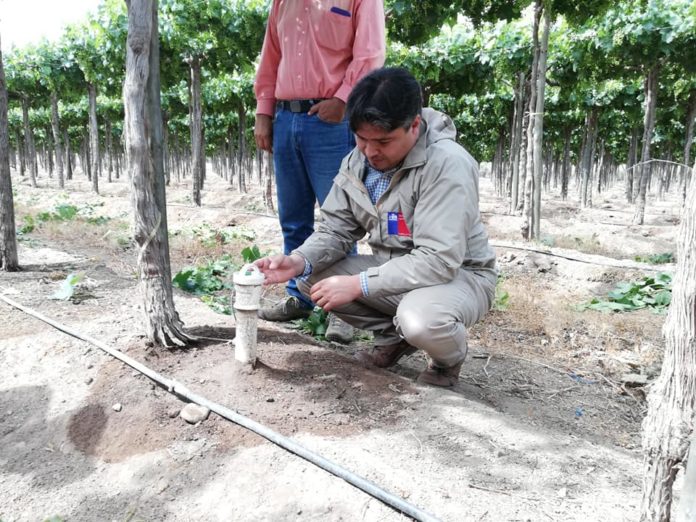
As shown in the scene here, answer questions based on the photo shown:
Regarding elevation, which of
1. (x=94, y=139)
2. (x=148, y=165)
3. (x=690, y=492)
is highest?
(x=94, y=139)

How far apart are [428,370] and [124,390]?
4.21 feet

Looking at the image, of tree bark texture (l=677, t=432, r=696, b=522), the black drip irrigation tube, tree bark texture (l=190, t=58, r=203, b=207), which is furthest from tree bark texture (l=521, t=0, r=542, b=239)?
tree bark texture (l=190, t=58, r=203, b=207)

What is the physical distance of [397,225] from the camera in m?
2.29

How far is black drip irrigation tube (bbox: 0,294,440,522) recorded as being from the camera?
1389 mm

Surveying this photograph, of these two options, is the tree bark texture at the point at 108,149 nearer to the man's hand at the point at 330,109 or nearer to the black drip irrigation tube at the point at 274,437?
the man's hand at the point at 330,109

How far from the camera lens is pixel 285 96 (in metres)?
2.80

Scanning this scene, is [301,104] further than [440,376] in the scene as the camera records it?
Yes

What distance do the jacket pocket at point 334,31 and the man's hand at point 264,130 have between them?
21.9 inches

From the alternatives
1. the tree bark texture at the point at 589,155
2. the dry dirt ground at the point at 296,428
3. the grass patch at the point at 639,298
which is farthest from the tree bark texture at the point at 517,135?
the dry dirt ground at the point at 296,428

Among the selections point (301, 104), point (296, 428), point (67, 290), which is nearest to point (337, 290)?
point (296, 428)

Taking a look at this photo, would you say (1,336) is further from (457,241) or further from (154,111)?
(457,241)

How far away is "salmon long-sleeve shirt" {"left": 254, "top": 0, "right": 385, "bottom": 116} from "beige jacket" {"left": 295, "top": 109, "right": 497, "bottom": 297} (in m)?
0.55

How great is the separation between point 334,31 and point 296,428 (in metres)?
2.02

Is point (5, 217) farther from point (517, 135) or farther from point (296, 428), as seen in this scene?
point (517, 135)
